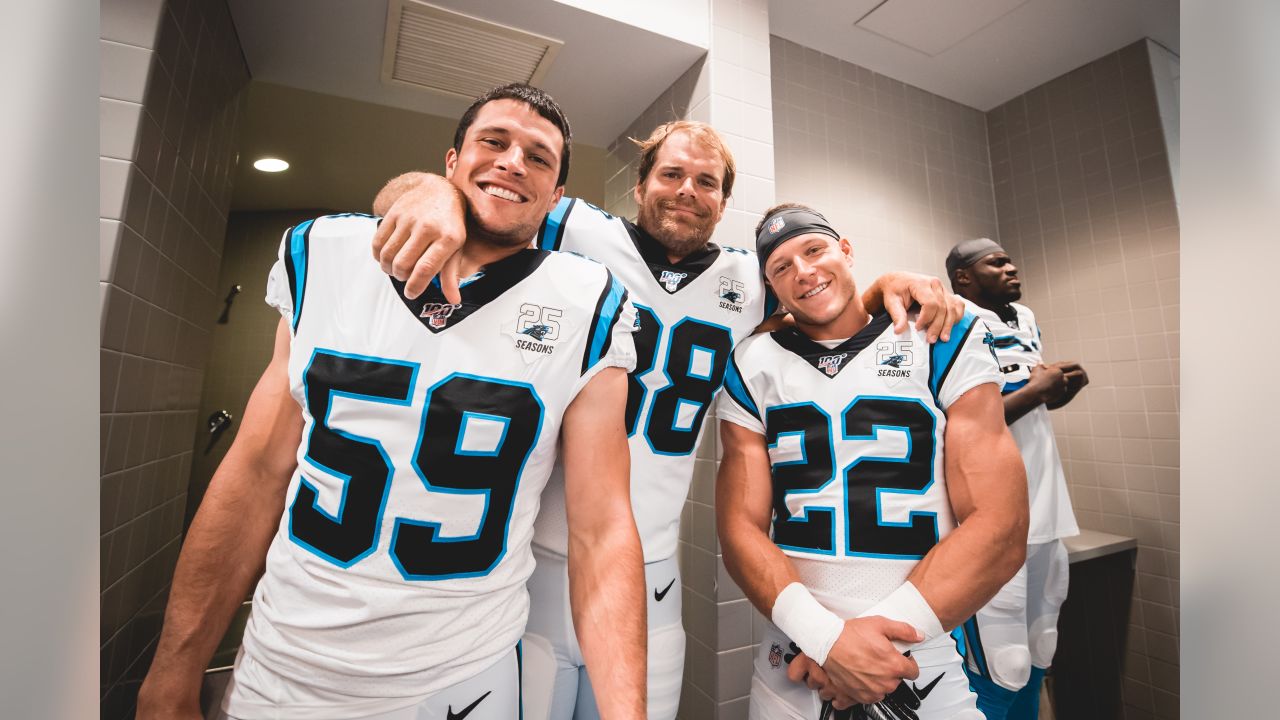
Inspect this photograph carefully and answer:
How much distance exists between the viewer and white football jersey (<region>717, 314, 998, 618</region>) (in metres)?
1.10

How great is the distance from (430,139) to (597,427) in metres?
2.26

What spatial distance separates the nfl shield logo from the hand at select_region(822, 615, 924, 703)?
911 millimetres

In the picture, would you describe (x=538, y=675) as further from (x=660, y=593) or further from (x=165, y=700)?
(x=165, y=700)

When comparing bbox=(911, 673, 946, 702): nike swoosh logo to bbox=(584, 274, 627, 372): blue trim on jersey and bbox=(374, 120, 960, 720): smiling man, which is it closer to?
bbox=(374, 120, 960, 720): smiling man

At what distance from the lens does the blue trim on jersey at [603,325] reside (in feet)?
2.89

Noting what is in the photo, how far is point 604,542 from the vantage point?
0.86 metres

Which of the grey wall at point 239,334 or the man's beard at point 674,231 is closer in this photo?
the man's beard at point 674,231

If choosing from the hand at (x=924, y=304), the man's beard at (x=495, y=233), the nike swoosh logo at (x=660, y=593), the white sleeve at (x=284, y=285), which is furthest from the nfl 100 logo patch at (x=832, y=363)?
the white sleeve at (x=284, y=285)

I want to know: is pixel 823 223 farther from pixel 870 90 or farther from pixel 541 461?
pixel 870 90

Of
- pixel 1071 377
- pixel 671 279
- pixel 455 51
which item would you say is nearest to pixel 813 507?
pixel 671 279

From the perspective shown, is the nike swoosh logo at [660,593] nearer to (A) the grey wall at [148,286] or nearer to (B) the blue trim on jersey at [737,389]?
(B) the blue trim on jersey at [737,389]

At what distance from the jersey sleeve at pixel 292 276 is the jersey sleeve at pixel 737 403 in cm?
89
